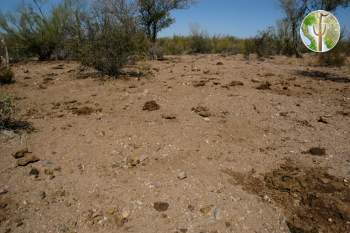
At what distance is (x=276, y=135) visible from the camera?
4.41 m

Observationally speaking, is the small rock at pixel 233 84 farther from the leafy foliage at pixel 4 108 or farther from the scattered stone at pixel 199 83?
the leafy foliage at pixel 4 108

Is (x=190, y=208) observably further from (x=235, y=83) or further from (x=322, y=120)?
(x=235, y=83)

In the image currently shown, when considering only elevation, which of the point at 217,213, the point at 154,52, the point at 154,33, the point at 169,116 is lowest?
the point at 217,213

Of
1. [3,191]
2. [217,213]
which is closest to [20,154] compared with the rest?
[3,191]

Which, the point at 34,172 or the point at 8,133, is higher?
the point at 8,133

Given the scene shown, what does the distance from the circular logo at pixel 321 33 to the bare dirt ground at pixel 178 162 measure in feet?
3.97

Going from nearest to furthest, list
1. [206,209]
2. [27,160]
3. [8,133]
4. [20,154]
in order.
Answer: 1. [206,209]
2. [27,160]
3. [20,154]
4. [8,133]

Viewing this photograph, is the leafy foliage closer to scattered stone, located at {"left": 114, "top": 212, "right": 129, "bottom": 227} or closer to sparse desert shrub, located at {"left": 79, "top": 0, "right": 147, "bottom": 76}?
scattered stone, located at {"left": 114, "top": 212, "right": 129, "bottom": 227}

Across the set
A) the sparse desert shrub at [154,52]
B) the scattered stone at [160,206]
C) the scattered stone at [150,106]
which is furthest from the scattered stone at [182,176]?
the sparse desert shrub at [154,52]

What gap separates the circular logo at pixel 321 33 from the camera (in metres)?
6.86

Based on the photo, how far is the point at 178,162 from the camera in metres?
3.61

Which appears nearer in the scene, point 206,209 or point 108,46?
Answer: point 206,209

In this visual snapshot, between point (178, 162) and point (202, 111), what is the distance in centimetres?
163

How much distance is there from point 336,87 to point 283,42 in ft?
30.7
